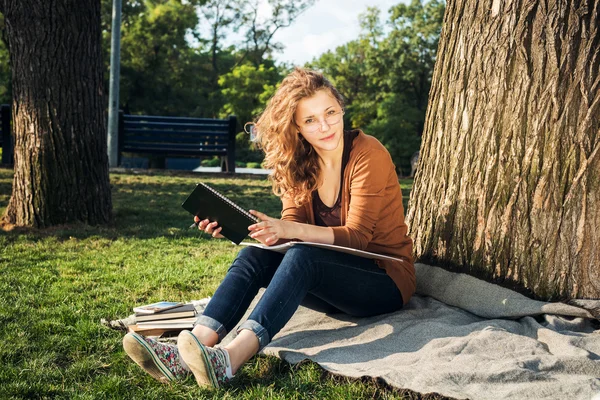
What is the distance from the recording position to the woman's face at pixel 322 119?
3.69 meters

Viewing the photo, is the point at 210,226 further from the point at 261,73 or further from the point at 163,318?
the point at 261,73

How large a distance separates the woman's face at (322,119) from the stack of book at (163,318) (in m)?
1.22

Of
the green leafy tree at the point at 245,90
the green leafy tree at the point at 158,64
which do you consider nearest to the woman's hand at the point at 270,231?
the green leafy tree at the point at 158,64

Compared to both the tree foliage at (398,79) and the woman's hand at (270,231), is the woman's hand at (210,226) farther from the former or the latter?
the tree foliage at (398,79)

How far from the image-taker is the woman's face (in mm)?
3686

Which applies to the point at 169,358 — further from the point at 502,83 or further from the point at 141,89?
the point at 141,89

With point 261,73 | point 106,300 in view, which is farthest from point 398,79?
point 106,300

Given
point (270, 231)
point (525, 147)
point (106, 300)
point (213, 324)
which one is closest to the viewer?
point (213, 324)

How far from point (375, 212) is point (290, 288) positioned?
674 mm

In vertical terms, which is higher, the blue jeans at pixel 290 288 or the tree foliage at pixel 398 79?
the tree foliage at pixel 398 79

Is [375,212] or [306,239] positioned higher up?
[375,212]

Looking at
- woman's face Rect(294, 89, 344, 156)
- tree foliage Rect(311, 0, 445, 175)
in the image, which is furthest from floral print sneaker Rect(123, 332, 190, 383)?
tree foliage Rect(311, 0, 445, 175)

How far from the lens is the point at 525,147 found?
3.86 metres

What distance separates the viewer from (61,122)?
6.88 meters
